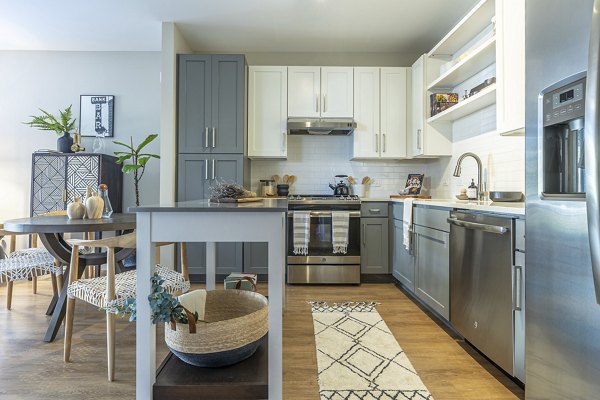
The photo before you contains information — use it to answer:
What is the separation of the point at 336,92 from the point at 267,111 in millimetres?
843

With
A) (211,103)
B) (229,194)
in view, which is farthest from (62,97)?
(229,194)

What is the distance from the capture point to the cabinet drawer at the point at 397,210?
340 centimetres

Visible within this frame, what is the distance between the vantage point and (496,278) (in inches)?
71.0

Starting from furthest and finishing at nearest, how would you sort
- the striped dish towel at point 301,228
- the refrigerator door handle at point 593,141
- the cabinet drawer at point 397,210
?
the striped dish towel at point 301,228
the cabinet drawer at point 397,210
the refrigerator door handle at point 593,141

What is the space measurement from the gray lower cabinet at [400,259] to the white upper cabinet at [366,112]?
91 centimetres

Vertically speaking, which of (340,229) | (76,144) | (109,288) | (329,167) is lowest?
(109,288)

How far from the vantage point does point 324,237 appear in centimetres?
363

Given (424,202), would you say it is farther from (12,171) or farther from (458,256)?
(12,171)

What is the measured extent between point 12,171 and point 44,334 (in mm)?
2884

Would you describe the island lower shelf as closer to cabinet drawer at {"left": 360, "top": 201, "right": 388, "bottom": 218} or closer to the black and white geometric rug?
the black and white geometric rug

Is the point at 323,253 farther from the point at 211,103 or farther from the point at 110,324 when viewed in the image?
the point at 110,324

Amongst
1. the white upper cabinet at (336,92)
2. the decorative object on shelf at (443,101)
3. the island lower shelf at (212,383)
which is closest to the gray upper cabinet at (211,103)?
the white upper cabinet at (336,92)

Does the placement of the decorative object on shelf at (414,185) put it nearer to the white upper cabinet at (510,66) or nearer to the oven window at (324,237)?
the oven window at (324,237)

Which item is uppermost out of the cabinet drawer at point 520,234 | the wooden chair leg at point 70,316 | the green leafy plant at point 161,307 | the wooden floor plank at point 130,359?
the cabinet drawer at point 520,234
